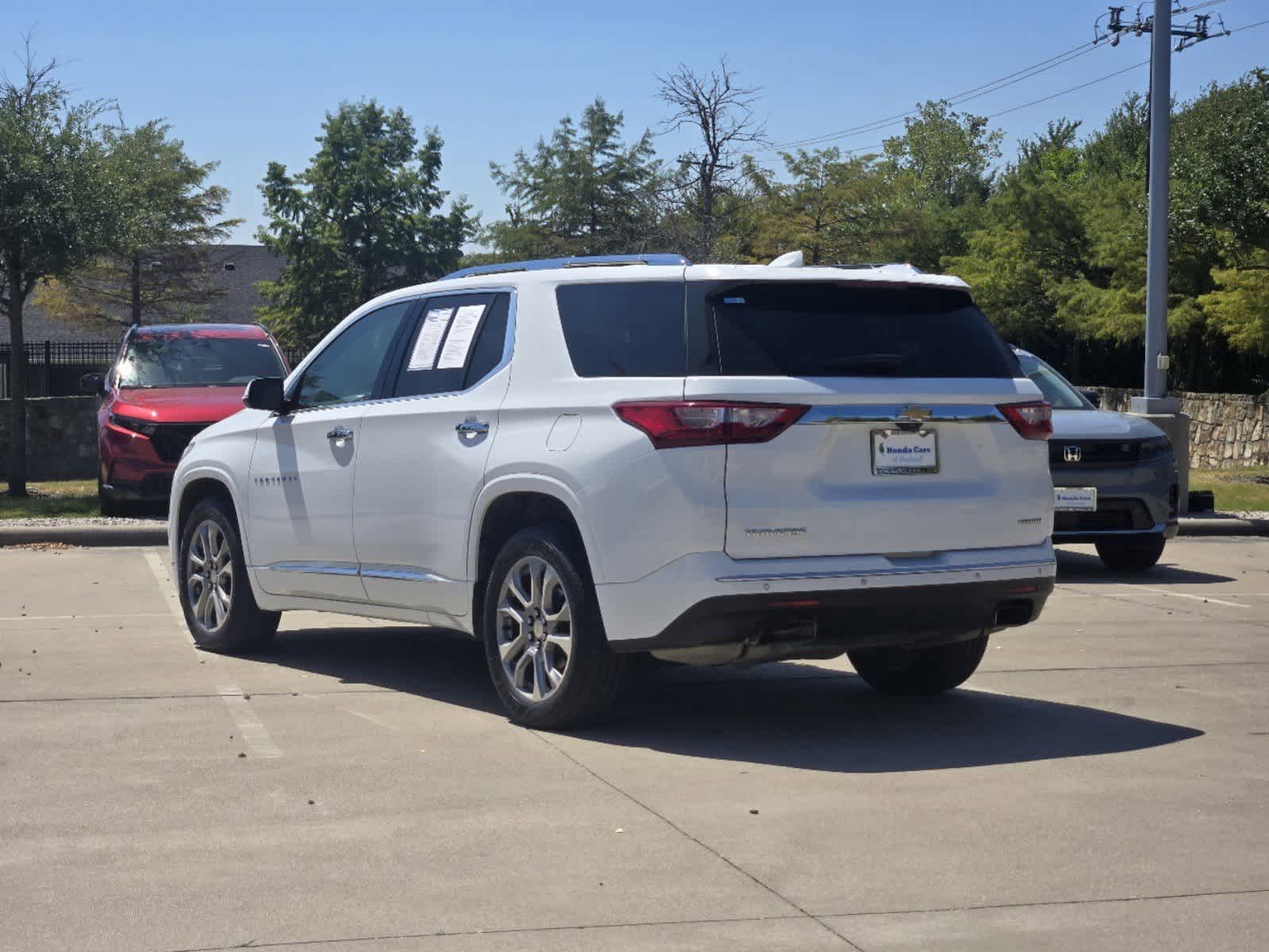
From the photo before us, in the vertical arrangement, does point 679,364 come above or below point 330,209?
below

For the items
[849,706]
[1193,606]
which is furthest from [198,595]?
[1193,606]

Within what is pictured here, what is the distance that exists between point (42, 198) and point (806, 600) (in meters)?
16.3

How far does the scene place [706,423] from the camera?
6.49 metres

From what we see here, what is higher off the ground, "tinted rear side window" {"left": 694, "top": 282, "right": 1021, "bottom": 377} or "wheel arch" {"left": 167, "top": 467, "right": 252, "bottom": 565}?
"tinted rear side window" {"left": 694, "top": 282, "right": 1021, "bottom": 377}

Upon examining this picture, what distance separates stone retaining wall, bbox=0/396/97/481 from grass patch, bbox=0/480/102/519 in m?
2.64

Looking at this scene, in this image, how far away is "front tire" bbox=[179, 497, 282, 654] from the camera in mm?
9219

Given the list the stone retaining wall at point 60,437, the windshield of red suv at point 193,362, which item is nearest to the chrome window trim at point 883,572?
the windshield of red suv at point 193,362

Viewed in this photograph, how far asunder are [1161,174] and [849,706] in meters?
13.2

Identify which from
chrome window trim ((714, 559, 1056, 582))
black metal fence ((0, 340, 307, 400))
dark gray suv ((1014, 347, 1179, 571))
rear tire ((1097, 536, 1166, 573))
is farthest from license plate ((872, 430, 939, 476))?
black metal fence ((0, 340, 307, 400))

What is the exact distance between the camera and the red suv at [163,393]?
1728 centimetres

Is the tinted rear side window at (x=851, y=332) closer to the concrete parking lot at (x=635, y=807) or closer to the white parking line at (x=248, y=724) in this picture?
the concrete parking lot at (x=635, y=807)

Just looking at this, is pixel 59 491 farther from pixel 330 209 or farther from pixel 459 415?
pixel 330 209

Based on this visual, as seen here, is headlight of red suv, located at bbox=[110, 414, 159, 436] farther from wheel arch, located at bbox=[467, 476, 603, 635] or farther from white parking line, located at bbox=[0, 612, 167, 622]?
wheel arch, located at bbox=[467, 476, 603, 635]

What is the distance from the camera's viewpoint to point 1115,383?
1799 inches
